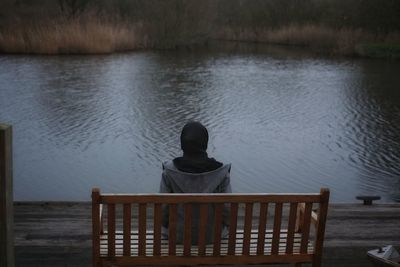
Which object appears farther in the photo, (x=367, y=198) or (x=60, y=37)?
(x=60, y=37)

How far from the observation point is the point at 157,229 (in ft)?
8.59

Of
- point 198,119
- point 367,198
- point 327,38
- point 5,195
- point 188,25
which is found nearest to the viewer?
point 5,195

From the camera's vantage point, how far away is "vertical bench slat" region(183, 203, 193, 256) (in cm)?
260

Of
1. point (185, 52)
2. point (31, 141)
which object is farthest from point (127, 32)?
point (31, 141)

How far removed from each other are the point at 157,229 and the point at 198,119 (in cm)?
761

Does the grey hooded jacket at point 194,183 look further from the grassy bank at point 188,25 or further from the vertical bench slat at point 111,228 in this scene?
the grassy bank at point 188,25

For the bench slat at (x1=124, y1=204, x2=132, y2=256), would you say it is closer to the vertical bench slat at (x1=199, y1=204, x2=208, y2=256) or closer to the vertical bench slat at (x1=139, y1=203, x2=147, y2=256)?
the vertical bench slat at (x1=139, y1=203, x2=147, y2=256)

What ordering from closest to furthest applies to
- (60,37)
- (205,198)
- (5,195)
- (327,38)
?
(5,195)
(205,198)
(60,37)
(327,38)

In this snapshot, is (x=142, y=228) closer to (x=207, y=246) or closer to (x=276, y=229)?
(x=207, y=246)

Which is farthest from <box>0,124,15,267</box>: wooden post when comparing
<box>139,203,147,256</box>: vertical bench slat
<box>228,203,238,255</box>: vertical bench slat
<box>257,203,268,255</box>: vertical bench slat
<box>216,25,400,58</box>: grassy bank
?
<box>216,25,400,58</box>: grassy bank

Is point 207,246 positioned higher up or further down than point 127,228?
further down

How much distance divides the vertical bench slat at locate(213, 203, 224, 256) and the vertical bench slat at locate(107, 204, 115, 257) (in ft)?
1.79

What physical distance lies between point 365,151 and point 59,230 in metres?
5.97

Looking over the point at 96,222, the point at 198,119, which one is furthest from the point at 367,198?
the point at 198,119
